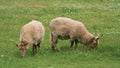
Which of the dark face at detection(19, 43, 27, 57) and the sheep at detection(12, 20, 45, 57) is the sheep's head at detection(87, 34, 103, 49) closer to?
the sheep at detection(12, 20, 45, 57)

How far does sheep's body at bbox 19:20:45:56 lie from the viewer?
18984 mm

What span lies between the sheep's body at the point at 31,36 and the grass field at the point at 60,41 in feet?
1.39

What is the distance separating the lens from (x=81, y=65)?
1800 centimetres

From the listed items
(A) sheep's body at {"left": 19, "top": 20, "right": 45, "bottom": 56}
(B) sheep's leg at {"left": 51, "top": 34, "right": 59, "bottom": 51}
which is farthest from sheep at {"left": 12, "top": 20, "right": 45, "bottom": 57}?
(B) sheep's leg at {"left": 51, "top": 34, "right": 59, "bottom": 51}

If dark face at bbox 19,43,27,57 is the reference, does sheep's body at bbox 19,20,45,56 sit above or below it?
above

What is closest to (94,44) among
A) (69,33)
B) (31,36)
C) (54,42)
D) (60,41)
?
(69,33)

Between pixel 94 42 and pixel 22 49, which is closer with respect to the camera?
pixel 22 49

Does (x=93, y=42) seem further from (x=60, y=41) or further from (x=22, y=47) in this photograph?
(x=22, y=47)

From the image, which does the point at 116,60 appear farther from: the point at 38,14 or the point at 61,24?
the point at 38,14

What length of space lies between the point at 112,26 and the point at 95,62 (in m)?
8.63

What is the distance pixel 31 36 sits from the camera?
63.6 feet

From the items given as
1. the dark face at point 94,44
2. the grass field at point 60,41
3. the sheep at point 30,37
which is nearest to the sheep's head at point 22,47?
the sheep at point 30,37

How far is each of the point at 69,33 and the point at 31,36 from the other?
2099 mm

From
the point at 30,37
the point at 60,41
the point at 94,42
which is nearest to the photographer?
the point at 30,37
